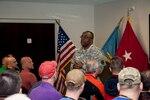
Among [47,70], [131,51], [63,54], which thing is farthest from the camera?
[63,54]

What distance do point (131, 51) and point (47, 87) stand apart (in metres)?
3.27

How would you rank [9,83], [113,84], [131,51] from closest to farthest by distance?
[9,83] < [113,84] < [131,51]

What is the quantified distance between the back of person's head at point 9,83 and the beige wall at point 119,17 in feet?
14.0

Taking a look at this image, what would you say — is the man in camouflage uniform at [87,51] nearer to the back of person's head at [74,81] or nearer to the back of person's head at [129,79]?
the back of person's head at [74,81]

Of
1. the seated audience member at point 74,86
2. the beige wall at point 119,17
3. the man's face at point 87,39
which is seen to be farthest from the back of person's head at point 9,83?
the beige wall at point 119,17

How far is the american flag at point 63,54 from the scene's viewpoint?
6.35 metres

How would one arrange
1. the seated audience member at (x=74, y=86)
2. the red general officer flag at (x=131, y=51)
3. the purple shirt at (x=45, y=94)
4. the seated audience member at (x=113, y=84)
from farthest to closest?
the red general officer flag at (x=131, y=51) → the seated audience member at (x=113, y=84) → the purple shirt at (x=45, y=94) → the seated audience member at (x=74, y=86)

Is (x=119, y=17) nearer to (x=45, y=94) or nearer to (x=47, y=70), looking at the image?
(x=47, y=70)

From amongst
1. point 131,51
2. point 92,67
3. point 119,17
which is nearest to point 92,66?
point 92,67

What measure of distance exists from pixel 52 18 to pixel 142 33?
2.19 m

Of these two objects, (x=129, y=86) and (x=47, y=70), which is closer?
(x=129, y=86)

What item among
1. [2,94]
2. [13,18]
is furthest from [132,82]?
[13,18]

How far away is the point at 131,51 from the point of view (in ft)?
18.8

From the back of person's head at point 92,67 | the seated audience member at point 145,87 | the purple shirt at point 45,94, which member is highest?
the back of person's head at point 92,67
